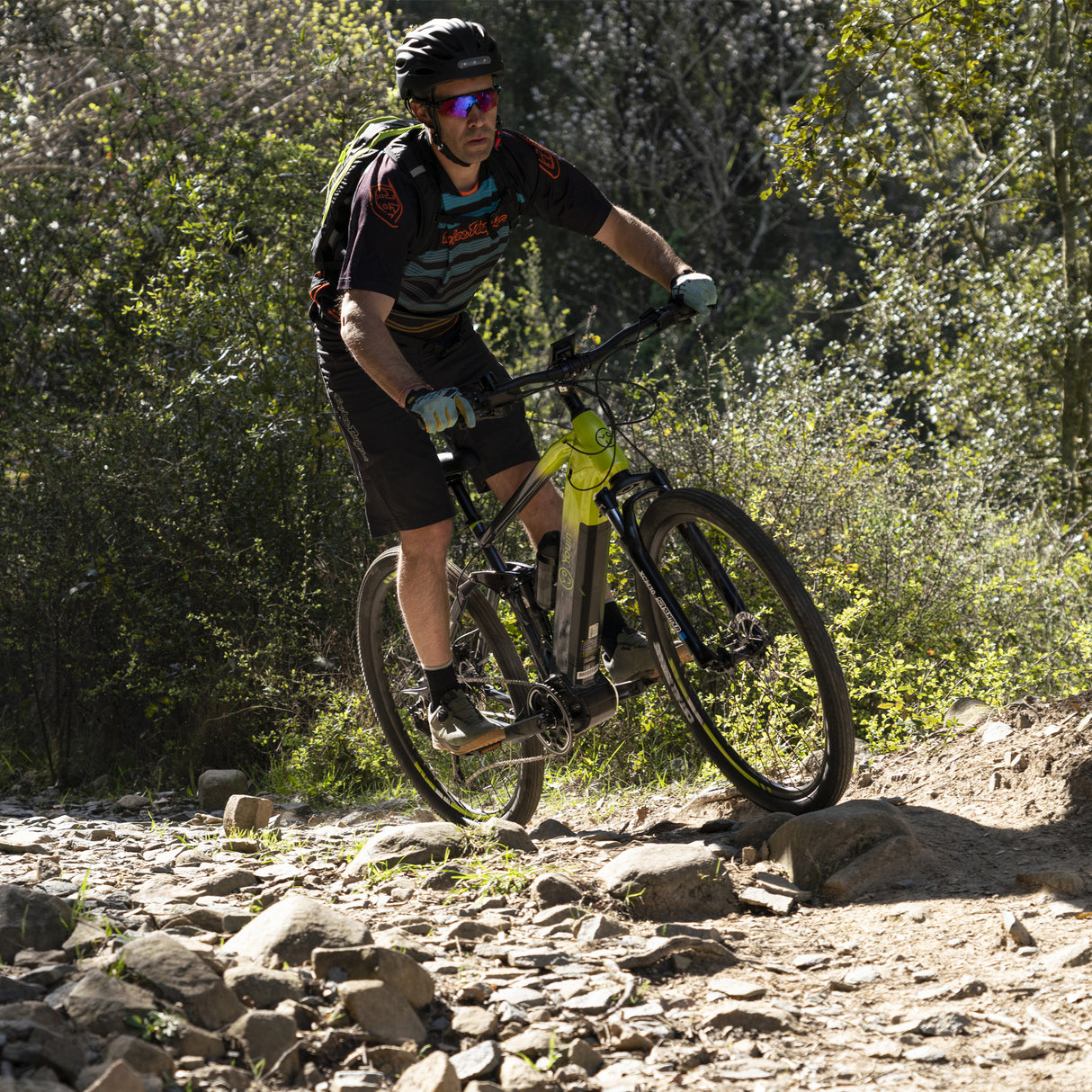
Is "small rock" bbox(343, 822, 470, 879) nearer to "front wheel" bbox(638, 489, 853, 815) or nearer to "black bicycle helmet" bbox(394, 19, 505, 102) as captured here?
"front wheel" bbox(638, 489, 853, 815)

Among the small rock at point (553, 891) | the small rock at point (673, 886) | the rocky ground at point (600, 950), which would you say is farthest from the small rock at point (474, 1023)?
the small rock at point (673, 886)

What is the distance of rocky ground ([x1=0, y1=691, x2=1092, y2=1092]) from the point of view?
2.31 m

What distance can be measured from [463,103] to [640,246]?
2.45ft

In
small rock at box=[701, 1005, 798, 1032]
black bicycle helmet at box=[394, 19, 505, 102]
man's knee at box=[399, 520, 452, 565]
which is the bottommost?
small rock at box=[701, 1005, 798, 1032]

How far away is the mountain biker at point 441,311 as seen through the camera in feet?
11.3

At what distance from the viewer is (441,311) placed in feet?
13.0

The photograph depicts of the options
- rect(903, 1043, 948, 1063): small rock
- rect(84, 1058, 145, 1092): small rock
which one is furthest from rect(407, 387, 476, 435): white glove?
rect(903, 1043, 948, 1063): small rock

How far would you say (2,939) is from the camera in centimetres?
264

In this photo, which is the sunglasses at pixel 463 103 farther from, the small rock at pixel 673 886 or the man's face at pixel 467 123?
the small rock at pixel 673 886

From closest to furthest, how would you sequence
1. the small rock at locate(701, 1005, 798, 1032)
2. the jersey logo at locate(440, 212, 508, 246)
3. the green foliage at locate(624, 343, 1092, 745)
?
the small rock at locate(701, 1005, 798, 1032), the jersey logo at locate(440, 212, 508, 246), the green foliage at locate(624, 343, 1092, 745)

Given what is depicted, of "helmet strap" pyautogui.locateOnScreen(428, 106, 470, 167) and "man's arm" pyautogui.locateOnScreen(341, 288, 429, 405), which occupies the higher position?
"helmet strap" pyautogui.locateOnScreen(428, 106, 470, 167)

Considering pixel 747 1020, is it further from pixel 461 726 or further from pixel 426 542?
pixel 426 542

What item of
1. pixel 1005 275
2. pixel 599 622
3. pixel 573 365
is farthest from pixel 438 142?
pixel 1005 275

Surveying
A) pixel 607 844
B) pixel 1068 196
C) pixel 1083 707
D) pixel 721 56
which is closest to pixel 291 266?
pixel 607 844
